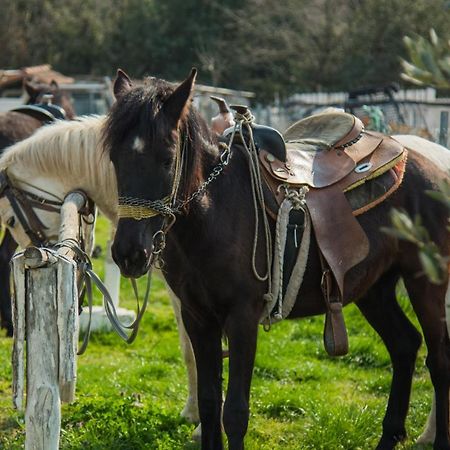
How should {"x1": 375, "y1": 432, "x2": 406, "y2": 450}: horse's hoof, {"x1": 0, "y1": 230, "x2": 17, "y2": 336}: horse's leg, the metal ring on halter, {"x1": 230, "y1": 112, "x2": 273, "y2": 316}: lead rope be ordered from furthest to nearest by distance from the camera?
{"x1": 0, "y1": 230, "x2": 17, "y2": 336}: horse's leg, {"x1": 375, "y1": 432, "x2": 406, "y2": 450}: horse's hoof, {"x1": 230, "y1": 112, "x2": 273, "y2": 316}: lead rope, the metal ring on halter

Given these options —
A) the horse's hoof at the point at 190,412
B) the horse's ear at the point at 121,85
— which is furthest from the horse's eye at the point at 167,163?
the horse's hoof at the point at 190,412

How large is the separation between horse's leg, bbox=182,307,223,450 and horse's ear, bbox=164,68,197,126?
3.20 ft

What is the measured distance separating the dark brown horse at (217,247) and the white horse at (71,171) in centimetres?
41

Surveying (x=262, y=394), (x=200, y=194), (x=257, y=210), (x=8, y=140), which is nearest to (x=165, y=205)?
(x=200, y=194)

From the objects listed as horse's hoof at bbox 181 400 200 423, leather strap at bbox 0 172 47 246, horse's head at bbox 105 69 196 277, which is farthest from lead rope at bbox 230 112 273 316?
leather strap at bbox 0 172 47 246

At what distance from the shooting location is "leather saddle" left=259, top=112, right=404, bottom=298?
3.97 meters

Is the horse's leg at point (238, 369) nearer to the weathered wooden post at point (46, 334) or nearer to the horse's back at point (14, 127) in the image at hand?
the weathered wooden post at point (46, 334)

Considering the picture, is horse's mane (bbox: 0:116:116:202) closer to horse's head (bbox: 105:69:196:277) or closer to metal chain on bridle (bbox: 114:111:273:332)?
metal chain on bridle (bbox: 114:111:273:332)

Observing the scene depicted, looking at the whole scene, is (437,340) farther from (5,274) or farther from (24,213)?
(5,274)

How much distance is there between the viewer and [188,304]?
3.78 meters

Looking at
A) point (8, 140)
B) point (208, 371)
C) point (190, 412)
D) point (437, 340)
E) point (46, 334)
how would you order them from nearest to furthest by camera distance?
1. point (46, 334)
2. point (208, 371)
3. point (437, 340)
4. point (190, 412)
5. point (8, 140)

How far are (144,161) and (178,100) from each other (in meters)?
0.31

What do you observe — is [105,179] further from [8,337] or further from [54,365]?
[8,337]

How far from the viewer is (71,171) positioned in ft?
15.9
